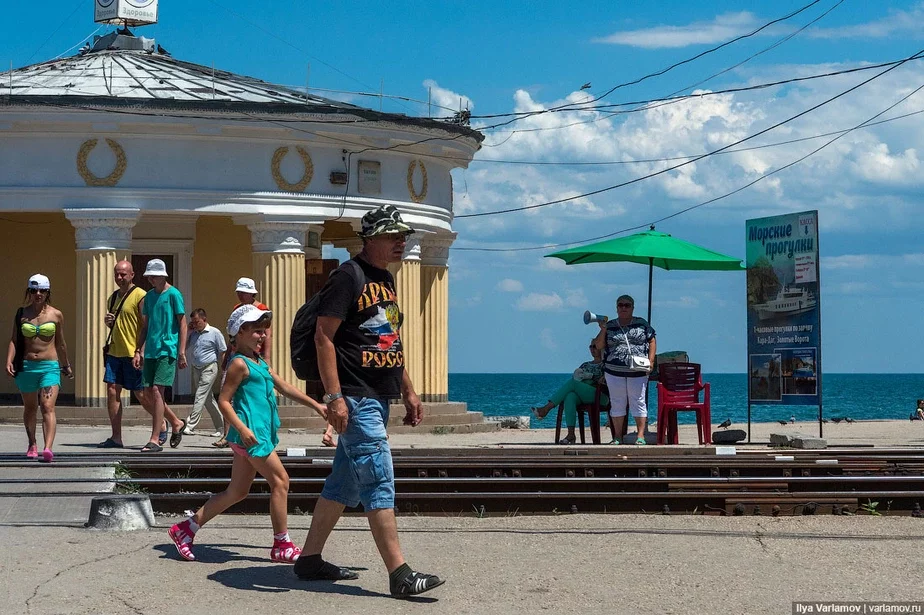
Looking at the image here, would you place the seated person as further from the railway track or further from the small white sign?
the small white sign

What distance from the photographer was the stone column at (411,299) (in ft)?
74.3

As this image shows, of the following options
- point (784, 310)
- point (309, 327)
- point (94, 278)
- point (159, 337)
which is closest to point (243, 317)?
point (309, 327)

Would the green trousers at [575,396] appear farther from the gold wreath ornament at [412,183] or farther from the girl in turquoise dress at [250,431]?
the girl in turquoise dress at [250,431]

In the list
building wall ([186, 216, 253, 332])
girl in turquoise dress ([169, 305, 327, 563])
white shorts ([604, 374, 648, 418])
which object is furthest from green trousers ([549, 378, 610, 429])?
girl in turquoise dress ([169, 305, 327, 563])

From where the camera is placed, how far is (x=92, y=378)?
20562 millimetres

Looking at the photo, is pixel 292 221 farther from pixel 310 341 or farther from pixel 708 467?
pixel 310 341

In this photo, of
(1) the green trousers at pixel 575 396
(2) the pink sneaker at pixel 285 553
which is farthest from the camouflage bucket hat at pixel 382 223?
(1) the green trousers at pixel 575 396

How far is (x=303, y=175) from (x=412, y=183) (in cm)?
216

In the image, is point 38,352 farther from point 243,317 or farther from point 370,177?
point 370,177

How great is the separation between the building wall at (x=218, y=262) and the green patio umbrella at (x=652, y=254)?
7165mm

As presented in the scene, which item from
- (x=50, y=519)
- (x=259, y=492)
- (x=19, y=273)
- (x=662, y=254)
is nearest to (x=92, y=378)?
(x=19, y=273)

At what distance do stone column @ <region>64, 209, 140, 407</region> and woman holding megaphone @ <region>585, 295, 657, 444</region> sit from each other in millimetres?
8234

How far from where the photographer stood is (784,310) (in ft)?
57.9

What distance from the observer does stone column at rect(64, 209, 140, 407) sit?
2031 centimetres
